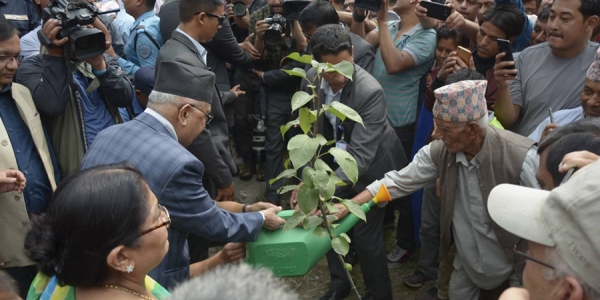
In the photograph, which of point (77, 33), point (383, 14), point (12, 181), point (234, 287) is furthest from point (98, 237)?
point (383, 14)

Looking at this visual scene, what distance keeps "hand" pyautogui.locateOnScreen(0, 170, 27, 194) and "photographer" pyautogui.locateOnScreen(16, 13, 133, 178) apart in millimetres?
481

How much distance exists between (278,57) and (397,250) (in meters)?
1.99

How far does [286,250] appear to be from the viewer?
2.57 meters

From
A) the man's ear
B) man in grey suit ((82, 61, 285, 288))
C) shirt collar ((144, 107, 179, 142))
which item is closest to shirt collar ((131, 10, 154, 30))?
man in grey suit ((82, 61, 285, 288))

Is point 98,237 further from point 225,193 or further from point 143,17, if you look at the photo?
point 143,17

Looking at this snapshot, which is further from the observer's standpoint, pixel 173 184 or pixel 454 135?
pixel 454 135

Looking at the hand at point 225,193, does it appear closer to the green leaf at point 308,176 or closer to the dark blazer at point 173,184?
the dark blazer at point 173,184

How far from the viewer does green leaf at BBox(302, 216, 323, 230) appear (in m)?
2.28

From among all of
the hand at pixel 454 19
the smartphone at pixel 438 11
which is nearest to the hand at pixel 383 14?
the smartphone at pixel 438 11

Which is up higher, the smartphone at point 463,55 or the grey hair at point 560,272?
the grey hair at point 560,272

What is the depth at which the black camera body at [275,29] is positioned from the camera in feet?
15.8

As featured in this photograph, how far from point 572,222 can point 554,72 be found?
2363 millimetres

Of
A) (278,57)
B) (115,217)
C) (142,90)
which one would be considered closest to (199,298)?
(115,217)

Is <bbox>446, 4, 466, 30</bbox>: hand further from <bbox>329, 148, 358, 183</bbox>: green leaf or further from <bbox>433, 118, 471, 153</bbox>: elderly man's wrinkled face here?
<bbox>329, 148, 358, 183</bbox>: green leaf
